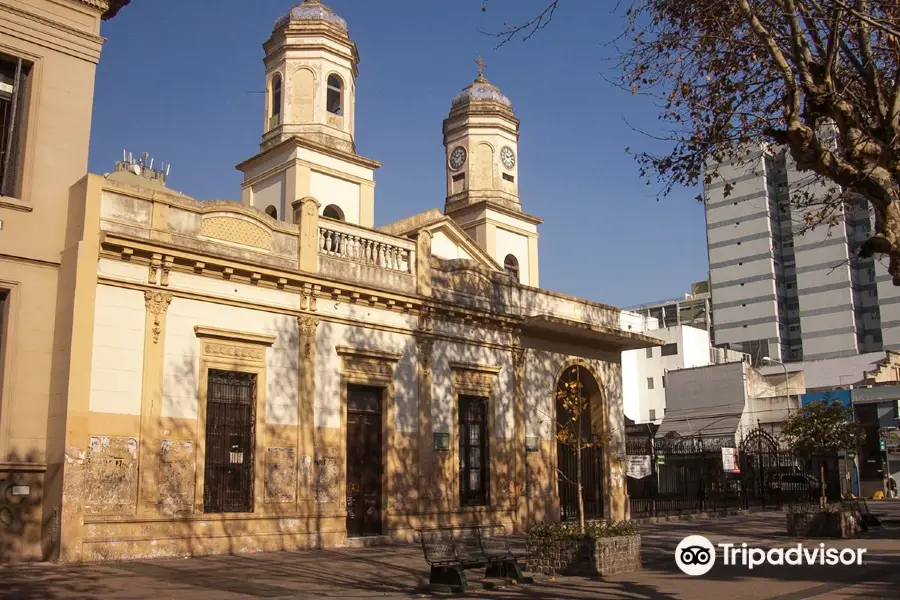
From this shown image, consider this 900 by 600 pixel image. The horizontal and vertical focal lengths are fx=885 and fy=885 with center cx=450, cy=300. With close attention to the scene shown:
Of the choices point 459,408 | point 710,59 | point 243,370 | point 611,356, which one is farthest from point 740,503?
point 710,59

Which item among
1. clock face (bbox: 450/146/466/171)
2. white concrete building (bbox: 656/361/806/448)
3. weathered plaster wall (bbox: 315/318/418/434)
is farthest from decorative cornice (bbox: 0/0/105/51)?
white concrete building (bbox: 656/361/806/448)

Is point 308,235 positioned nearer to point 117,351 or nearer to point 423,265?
point 423,265

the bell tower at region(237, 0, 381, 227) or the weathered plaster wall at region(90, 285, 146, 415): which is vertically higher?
the bell tower at region(237, 0, 381, 227)

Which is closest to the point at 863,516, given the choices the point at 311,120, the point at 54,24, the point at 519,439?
the point at 519,439

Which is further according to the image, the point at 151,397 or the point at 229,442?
the point at 229,442

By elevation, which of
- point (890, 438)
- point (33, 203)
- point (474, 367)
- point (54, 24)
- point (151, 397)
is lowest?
point (151, 397)

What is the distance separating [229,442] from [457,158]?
17756 millimetres

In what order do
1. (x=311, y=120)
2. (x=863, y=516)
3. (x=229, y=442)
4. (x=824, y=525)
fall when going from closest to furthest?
1. (x=229, y=442)
2. (x=824, y=525)
3. (x=863, y=516)
4. (x=311, y=120)

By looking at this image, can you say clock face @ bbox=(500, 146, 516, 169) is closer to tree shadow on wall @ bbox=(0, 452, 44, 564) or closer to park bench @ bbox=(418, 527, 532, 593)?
park bench @ bbox=(418, 527, 532, 593)

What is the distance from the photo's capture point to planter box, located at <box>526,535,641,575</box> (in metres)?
13.6

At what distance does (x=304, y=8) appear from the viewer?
2730 centimetres

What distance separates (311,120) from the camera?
87.4ft

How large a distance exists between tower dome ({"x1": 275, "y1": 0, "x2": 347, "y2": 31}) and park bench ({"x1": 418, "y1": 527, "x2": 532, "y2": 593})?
1876 centimetres

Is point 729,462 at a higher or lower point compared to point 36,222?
lower
